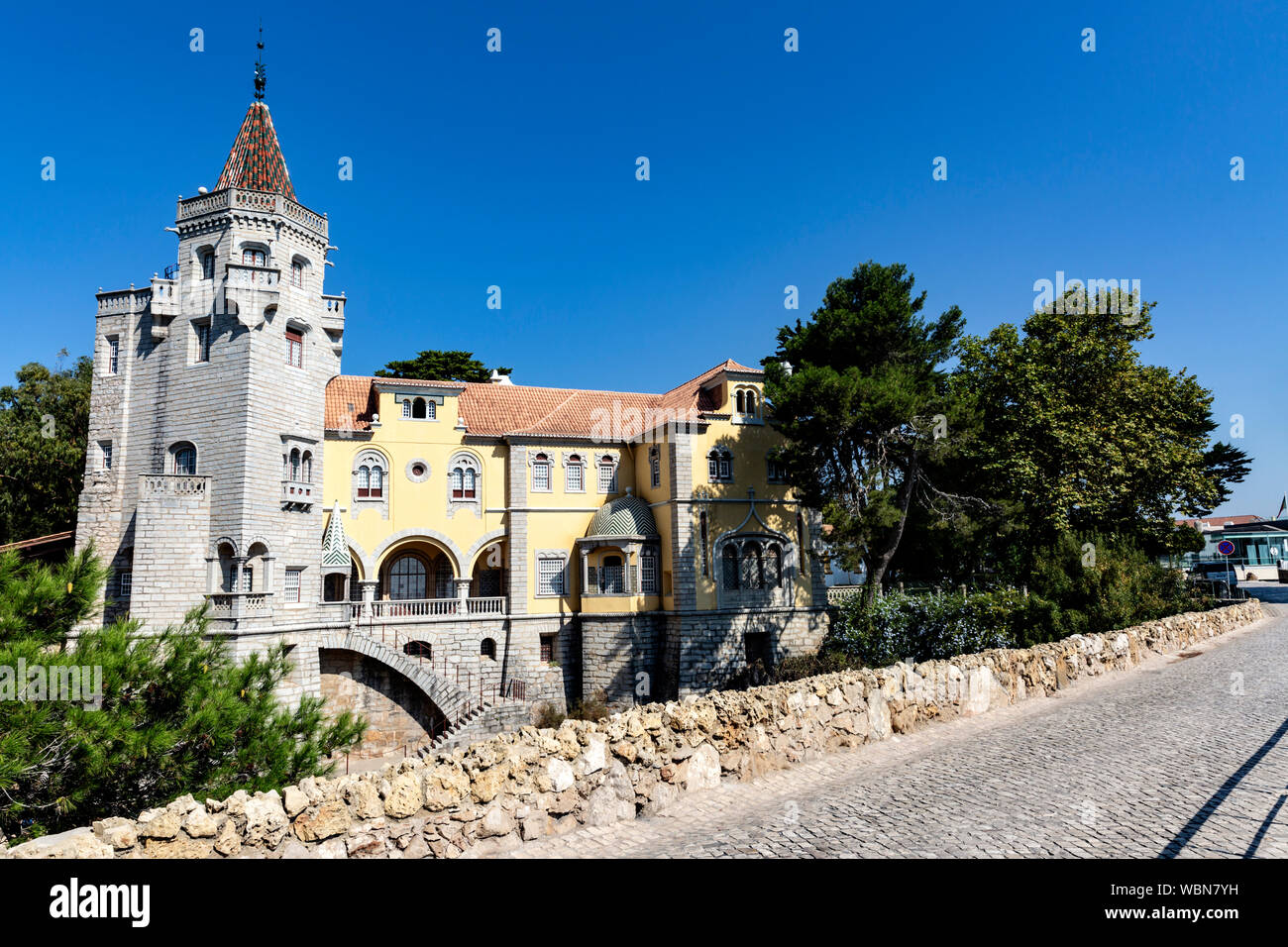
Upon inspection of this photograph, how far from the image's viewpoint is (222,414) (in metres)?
27.1

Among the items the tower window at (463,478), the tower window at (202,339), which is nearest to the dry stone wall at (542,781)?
the tower window at (463,478)

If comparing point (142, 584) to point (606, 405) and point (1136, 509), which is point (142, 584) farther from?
point (1136, 509)

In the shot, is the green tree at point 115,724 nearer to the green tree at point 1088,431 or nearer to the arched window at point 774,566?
the arched window at point 774,566

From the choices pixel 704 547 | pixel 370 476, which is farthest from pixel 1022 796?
pixel 370 476

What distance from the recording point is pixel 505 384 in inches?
1481

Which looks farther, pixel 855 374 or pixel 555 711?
pixel 555 711

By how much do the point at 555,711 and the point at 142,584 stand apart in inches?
638

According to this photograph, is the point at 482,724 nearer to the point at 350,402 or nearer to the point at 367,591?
the point at 367,591

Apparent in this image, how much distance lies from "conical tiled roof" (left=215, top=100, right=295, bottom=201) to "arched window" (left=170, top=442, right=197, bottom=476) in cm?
1051

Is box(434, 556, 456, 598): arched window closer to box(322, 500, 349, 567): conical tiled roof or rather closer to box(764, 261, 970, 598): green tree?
box(322, 500, 349, 567): conical tiled roof

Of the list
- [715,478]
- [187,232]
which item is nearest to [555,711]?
[715,478]

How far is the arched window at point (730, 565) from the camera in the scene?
32969 millimetres

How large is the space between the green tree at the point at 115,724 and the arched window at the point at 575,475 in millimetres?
20030

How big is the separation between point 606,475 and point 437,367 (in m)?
23.3
